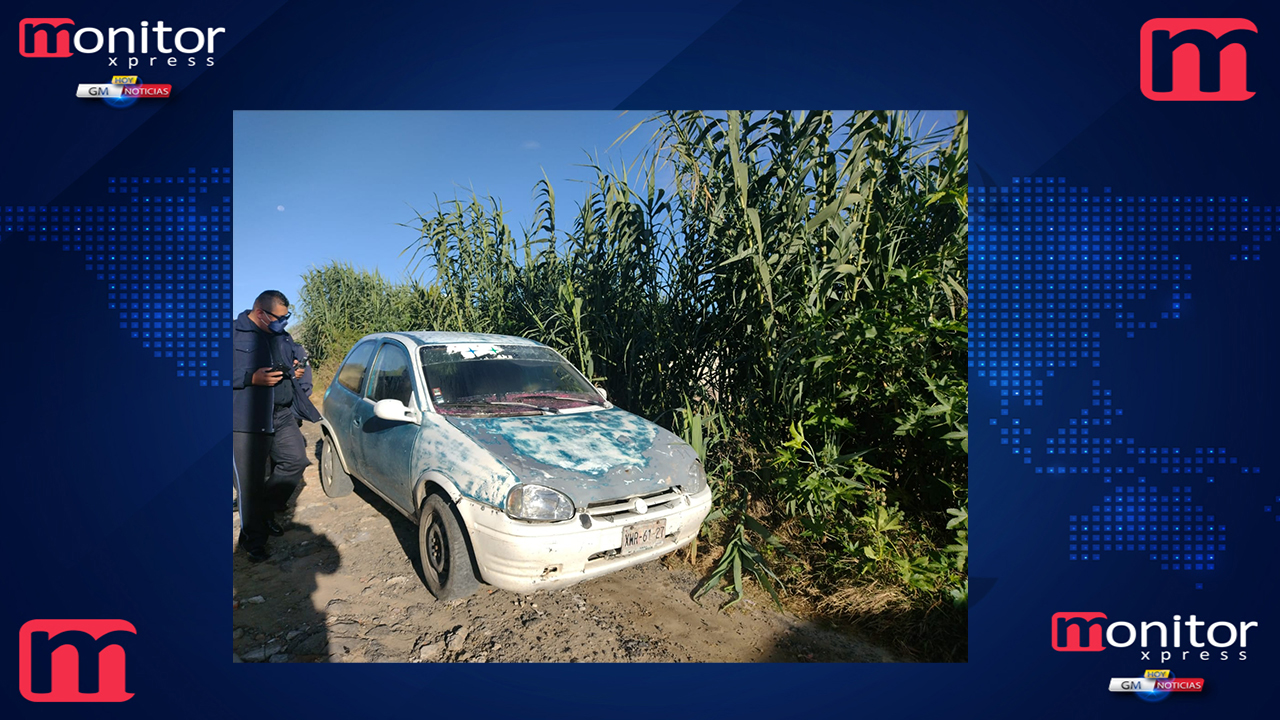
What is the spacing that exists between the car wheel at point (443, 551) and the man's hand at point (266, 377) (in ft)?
4.19

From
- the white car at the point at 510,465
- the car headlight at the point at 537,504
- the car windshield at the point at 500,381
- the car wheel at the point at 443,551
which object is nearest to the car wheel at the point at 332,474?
the white car at the point at 510,465

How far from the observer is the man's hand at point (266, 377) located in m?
2.90

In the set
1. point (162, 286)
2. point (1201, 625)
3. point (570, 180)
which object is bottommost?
point (1201, 625)

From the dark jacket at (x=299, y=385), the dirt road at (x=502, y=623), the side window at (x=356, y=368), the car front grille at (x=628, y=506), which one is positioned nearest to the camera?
the car front grille at (x=628, y=506)

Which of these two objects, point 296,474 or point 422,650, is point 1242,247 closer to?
point 422,650

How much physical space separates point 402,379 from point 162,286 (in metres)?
1.12

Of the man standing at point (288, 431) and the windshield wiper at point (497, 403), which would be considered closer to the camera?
the windshield wiper at point (497, 403)

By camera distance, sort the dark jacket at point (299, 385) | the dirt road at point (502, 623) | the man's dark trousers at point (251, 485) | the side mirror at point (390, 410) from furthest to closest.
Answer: the dark jacket at point (299, 385)
the man's dark trousers at point (251, 485)
the side mirror at point (390, 410)
the dirt road at point (502, 623)

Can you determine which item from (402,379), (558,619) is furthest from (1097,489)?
(402,379)

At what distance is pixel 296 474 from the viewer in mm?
3236

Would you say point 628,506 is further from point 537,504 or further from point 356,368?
point 356,368

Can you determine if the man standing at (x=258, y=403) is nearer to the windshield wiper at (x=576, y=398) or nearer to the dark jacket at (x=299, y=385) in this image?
the dark jacket at (x=299, y=385)

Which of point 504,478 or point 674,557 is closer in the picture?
point 504,478

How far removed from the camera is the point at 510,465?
219 cm
